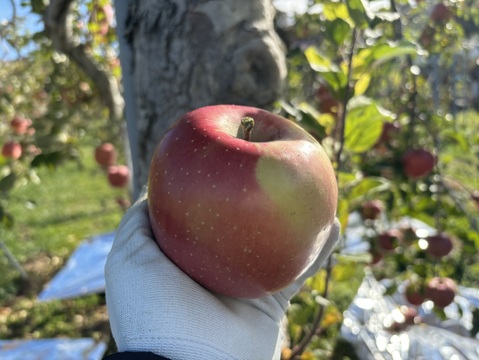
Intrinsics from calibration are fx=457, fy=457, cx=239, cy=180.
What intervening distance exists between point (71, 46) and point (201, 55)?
1.04 metres

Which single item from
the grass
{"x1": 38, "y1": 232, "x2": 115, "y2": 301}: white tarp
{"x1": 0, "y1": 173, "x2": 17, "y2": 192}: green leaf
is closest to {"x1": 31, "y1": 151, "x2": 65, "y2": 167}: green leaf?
the grass

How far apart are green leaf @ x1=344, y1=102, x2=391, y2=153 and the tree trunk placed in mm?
226

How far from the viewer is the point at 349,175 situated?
3.71ft

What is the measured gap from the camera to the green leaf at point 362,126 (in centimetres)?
115

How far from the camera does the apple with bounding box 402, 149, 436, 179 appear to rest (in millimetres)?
1567

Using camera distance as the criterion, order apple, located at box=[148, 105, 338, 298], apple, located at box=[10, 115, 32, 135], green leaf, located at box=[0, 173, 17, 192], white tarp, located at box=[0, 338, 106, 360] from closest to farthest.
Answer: apple, located at box=[148, 105, 338, 298], green leaf, located at box=[0, 173, 17, 192], white tarp, located at box=[0, 338, 106, 360], apple, located at box=[10, 115, 32, 135]

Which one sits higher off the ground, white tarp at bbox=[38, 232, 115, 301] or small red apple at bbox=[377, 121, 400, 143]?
small red apple at bbox=[377, 121, 400, 143]

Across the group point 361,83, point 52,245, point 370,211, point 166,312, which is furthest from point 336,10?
point 52,245

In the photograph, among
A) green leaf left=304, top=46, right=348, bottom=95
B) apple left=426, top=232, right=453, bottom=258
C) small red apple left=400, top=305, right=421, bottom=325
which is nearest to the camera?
green leaf left=304, top=46, right=348, bottom=95

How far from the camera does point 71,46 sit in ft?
6.09

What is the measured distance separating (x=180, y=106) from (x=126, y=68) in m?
0.21

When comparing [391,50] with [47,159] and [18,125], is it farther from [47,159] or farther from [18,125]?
[18,125]

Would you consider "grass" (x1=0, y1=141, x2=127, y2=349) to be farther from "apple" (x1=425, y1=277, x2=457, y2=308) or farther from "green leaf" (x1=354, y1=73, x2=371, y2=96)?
"apple" (x1=425, y1=277, x2=457, y2=308)

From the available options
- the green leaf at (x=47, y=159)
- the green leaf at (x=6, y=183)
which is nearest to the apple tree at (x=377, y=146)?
the green leaf at (x=47, y=159)
